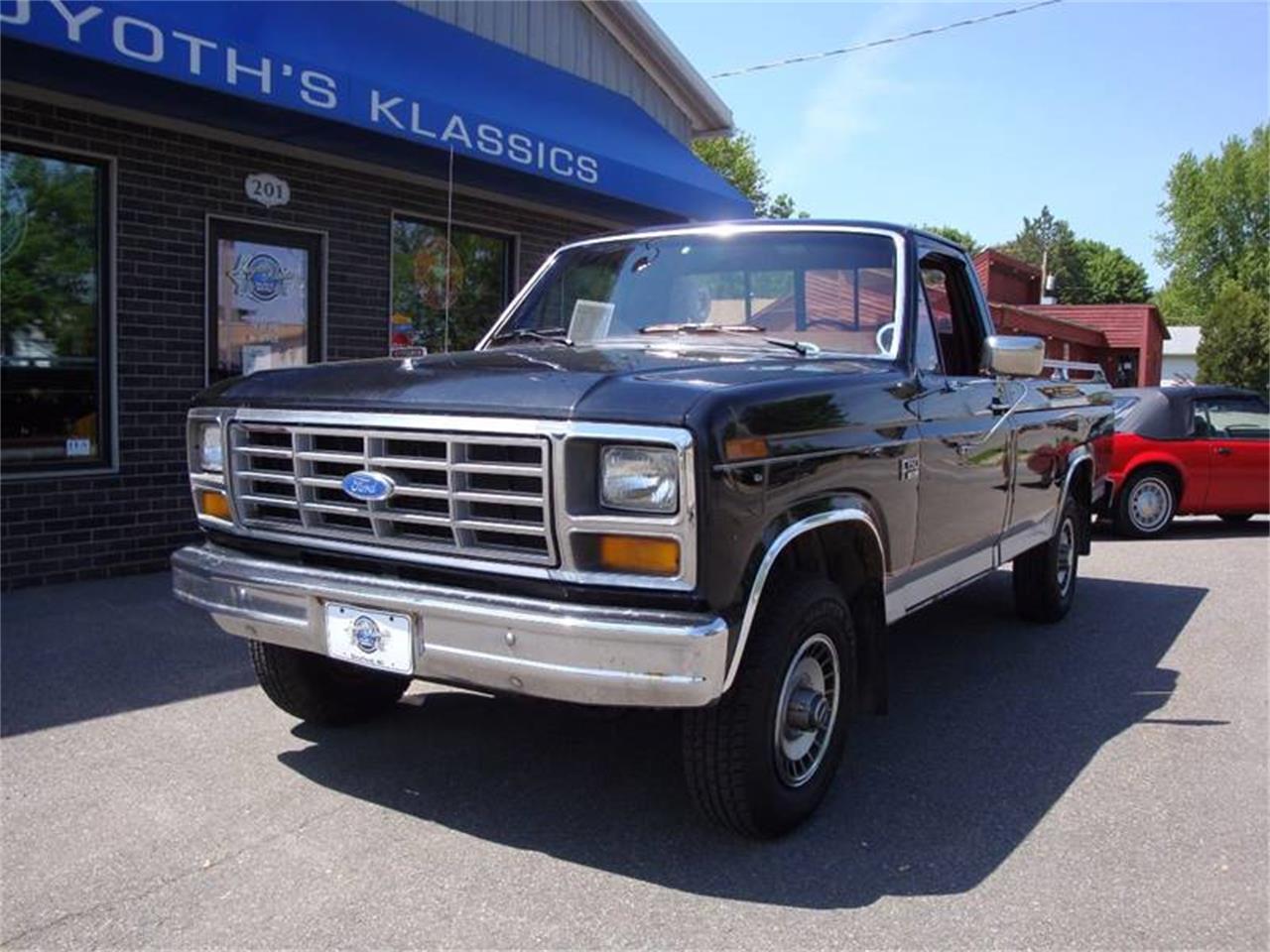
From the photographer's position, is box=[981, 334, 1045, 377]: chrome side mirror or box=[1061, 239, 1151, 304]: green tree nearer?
box=[981, 334, 1045, 377]: chrome side mirror

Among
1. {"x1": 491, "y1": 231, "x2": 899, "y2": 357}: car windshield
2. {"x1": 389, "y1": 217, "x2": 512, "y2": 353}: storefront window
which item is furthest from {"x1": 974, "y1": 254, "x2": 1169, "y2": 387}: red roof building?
{"x1": 491, "y1": 231, "x2": 899, "y2": 357}: car windshield

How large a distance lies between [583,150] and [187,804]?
20.9 ft

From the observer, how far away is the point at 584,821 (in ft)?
11.5

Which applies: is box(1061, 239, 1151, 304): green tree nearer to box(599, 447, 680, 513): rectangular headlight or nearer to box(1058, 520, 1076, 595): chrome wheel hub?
box(1058, 520, 1076, 595): chrome wheel hub

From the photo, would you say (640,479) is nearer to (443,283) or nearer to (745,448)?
(745,448)

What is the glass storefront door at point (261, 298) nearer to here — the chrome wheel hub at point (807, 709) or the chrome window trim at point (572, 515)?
the chrome window trim at point (572, 515)

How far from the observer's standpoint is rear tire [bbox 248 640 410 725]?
4.04 meters

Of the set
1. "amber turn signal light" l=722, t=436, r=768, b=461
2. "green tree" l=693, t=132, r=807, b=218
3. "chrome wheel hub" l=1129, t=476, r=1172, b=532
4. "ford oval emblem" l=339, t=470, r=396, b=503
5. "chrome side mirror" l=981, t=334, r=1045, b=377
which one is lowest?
"chrome wheel hub" l=1129, t=476, r=1172, b=532

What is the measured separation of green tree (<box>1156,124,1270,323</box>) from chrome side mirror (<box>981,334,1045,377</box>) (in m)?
68.9

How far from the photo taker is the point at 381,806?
3.60m

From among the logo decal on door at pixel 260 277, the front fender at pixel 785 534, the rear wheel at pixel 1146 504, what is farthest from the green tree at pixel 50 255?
the rear wheel at pixel 1146 504

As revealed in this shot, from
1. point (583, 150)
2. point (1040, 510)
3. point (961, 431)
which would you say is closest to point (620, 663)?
point (961, 431)

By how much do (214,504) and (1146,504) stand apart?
934 cm

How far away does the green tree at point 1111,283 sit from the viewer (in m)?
99.4
